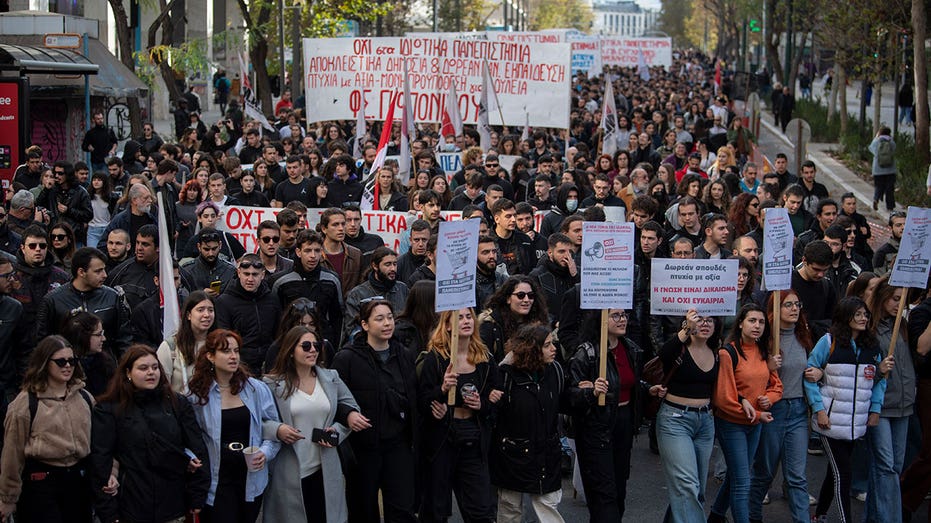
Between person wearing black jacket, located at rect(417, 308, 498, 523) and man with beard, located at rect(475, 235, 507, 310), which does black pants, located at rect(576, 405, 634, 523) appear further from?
man with beard, located at rect(475, 235, 507, 310)

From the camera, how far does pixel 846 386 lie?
7.89 metres

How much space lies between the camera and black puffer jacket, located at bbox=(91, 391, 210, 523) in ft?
21.0

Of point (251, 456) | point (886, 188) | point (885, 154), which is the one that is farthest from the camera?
point (886, 188)

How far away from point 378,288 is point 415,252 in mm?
1203

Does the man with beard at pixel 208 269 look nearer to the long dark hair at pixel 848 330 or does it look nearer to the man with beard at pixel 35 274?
the man with beard at pixel 35 274

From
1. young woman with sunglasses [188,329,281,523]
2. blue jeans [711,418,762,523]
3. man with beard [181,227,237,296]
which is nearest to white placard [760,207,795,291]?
blue jeans [711,418,762,523]

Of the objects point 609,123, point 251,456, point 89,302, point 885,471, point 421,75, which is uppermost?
point 421,75

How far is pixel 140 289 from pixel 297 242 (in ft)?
3.44

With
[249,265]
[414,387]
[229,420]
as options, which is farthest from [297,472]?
[249,265]

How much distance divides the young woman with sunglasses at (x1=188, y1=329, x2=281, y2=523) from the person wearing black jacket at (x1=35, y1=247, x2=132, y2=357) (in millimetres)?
1298

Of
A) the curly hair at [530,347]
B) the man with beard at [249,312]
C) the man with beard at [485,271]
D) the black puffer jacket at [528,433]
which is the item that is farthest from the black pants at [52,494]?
the man with beard at [485,271]

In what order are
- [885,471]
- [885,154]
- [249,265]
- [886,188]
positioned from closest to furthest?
[885,471]
[249,265]
[885,154]
[886,188]

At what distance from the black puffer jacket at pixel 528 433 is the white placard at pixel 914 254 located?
7.86 ft

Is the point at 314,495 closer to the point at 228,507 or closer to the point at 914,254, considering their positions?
the point at 228,507
